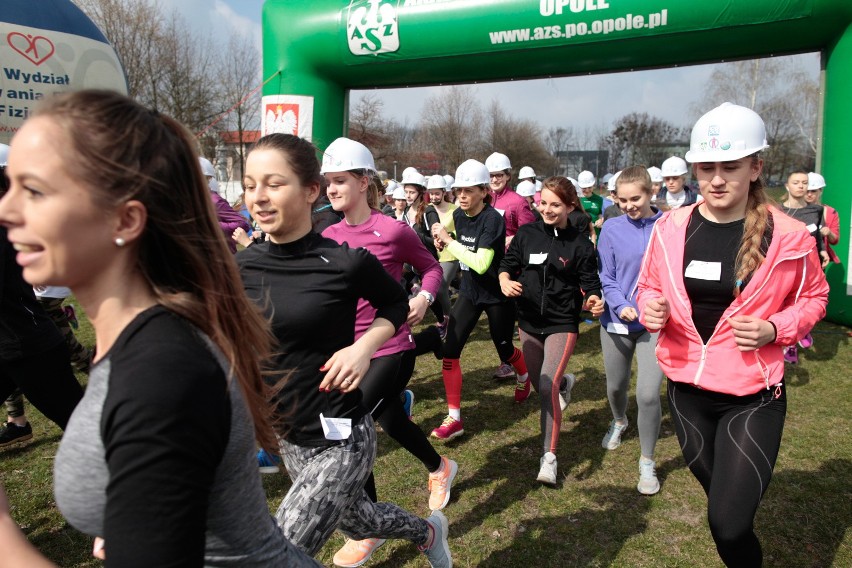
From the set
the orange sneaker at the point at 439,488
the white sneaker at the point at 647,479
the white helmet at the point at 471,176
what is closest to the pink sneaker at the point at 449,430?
the orange sneaker at the point at 439,488

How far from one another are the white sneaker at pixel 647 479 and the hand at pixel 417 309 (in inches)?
77.7

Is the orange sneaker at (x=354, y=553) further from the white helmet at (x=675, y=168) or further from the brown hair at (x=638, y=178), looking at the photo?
the white helmet at (x=675, y=168)

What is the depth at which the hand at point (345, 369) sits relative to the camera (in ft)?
6.38

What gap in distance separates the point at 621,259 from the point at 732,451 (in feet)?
6.05

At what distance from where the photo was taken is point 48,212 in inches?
36.2

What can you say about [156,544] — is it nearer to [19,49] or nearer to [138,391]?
[138,391]

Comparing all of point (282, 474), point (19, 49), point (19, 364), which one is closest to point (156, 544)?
→ point (19, 364)

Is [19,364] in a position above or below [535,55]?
below

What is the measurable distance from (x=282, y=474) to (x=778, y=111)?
116ft

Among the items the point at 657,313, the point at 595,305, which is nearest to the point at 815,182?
the point at 595,305

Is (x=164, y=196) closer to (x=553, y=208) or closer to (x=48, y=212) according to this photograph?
(x=48, y=212)

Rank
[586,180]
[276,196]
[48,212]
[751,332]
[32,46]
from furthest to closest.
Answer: [586,180] < [32,46] < [751,332] < [276,196] < [48,212]

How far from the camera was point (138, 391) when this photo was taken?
0.86m

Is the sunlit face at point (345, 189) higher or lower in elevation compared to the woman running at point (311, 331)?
higher
